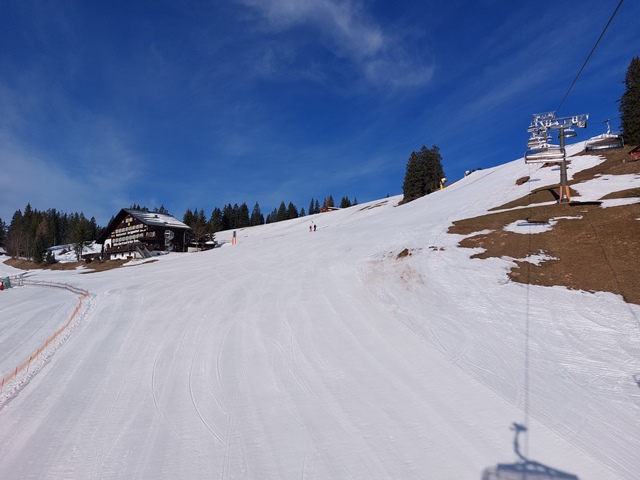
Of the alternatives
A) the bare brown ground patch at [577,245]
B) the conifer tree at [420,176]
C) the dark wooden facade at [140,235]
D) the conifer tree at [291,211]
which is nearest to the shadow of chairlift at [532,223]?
the bare brown ground patch at [577,245]

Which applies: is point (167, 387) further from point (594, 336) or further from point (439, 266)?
point (439, 266)

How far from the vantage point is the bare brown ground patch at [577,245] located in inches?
553

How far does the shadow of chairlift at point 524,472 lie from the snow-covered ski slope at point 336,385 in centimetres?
20

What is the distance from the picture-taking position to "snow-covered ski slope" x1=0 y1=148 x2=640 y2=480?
6215 millimetres

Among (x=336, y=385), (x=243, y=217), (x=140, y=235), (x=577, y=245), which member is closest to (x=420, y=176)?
(x=140, y=235)

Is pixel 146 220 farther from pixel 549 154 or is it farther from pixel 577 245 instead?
pixel 577 245

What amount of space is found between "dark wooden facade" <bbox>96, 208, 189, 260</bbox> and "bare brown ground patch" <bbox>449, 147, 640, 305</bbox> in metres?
46.7

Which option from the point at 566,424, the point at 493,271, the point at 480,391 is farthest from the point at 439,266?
the point at 566,424

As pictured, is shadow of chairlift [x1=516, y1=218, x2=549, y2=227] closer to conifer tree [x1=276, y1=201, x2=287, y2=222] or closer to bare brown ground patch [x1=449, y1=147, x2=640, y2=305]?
bare brown ground patch [x1=449, y1=147, x2=640, y2=305]

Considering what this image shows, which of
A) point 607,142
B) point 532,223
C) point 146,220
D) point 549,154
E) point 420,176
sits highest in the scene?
point 420,176

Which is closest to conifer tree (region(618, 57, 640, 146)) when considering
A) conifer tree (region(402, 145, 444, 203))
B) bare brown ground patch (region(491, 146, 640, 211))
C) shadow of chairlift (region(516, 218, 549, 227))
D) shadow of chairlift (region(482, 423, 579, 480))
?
bare brown ground patch (region(491, 146, 640, 211))

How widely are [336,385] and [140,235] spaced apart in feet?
188

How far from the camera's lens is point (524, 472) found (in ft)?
18.5

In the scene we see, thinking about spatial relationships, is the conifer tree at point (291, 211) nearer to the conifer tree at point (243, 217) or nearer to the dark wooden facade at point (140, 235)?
the conifer tree at point (243, 217)
